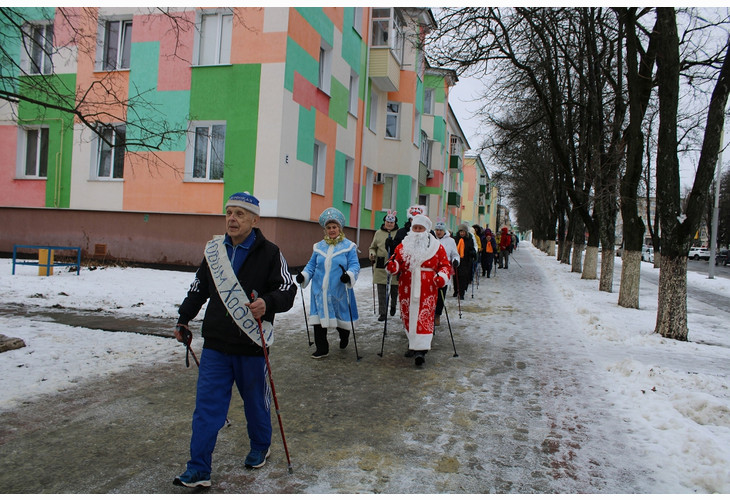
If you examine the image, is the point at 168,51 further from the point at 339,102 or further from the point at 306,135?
the point at 339,102

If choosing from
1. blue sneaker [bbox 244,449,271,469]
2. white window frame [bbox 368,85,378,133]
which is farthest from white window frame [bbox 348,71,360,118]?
blue sneaker [bbox 244,449,271,469]

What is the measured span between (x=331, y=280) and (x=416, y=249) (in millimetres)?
1169

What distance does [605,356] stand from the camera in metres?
7.15

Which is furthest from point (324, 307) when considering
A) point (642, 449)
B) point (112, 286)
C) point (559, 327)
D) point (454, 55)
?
point (454, 55)

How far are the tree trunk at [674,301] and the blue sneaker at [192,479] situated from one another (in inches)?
312

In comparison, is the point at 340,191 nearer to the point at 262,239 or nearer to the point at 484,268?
the point at 484,268

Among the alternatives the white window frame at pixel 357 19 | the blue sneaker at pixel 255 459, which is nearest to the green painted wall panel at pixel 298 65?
the white window frame at pixel 357 19

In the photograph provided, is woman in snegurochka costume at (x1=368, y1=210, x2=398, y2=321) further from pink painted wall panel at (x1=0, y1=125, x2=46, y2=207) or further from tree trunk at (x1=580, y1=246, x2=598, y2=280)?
tree trunk at (x1=580, y1=246, x2=598, y2=280)

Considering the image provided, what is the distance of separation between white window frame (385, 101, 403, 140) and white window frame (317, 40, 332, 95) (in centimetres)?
687

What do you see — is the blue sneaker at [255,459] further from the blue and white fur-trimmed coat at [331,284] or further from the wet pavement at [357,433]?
the blue and white fur-trimmed coat at [331,284]

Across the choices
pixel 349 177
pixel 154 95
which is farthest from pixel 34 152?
pixel 349 177

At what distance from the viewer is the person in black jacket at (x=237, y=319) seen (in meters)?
3.35

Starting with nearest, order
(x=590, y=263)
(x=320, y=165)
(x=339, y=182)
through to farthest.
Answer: (x=320, y=165)
(x=339, y=182)
(x=590, y=263)

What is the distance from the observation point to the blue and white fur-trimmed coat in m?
6.75
